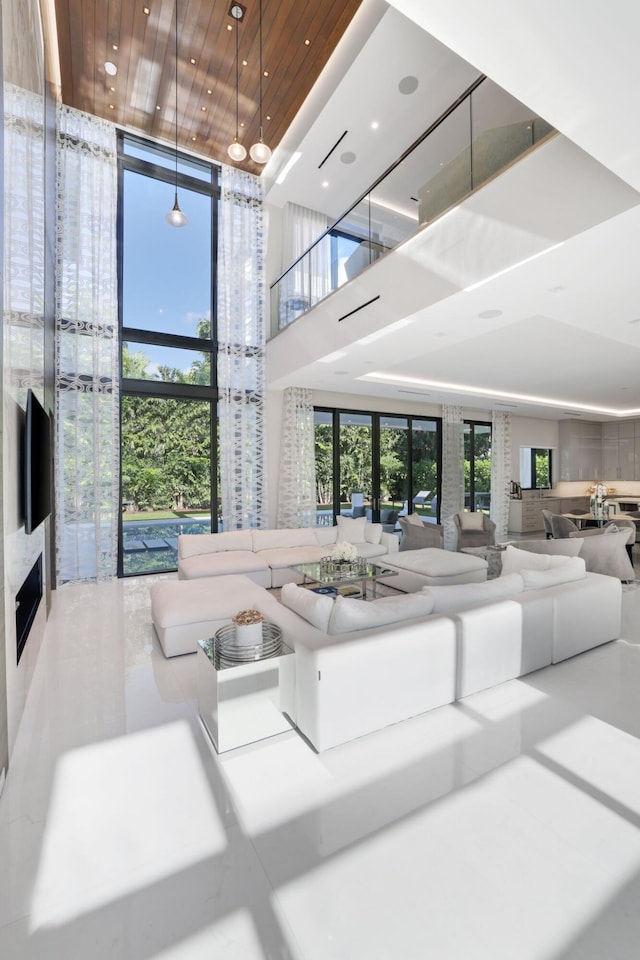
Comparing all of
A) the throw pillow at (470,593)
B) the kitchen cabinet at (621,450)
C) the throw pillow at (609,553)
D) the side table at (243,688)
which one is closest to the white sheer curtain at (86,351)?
the side table at (243,688)

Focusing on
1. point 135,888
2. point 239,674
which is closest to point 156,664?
point 239,674

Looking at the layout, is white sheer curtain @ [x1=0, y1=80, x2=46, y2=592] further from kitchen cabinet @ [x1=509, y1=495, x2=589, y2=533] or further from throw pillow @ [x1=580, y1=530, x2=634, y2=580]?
kitchen cabinet @ [x1=509, y1=495, x2=589, y2=533]

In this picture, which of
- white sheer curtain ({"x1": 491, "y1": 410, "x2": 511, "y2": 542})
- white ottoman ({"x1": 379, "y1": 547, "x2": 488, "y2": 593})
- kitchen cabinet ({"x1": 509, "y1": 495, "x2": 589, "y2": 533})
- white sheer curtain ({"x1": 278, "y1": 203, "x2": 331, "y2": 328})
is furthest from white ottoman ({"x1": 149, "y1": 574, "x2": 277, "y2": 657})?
kitchen cabinet ({"x1": 509, "y1": 495, "x2": 589, "y2": 533})

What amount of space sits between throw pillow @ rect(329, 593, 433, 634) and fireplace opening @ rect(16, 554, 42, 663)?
2.04m

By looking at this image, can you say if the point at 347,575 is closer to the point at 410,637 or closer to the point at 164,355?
the point at 410,637

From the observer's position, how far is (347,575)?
15.0 feet

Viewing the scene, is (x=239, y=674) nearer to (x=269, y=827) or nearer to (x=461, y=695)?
(x=269, y=827)

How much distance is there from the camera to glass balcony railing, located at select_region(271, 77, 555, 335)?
3.37 metres

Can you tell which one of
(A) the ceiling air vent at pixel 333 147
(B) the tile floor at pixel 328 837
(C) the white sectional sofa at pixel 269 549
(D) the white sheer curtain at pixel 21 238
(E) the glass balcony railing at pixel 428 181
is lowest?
(B) the tile floor at pixel 328 837

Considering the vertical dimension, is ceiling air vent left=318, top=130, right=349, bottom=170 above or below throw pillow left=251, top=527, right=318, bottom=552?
above

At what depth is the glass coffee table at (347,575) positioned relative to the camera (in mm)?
4492

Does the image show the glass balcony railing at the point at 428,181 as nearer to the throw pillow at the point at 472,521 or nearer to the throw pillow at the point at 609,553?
the throw pillow at the point at 609,553

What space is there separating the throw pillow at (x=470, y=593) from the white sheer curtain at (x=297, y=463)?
451cm

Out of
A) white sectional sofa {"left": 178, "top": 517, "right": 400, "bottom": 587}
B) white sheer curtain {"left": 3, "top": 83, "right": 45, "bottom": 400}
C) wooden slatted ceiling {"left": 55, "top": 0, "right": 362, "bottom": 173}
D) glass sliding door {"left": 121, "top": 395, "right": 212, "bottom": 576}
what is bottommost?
white sectional sofa {"left": 178, "top": 517, "right": 400, "bottom": 587}
